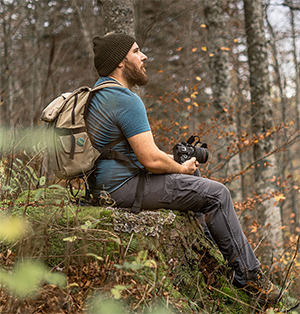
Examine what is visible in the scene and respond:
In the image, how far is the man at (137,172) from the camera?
280 cm

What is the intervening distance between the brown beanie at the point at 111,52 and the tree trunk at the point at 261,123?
14.3 ft

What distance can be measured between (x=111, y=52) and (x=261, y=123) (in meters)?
5.22

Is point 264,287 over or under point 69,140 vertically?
under

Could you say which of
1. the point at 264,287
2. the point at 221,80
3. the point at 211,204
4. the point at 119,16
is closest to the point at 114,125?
the point at 211,204

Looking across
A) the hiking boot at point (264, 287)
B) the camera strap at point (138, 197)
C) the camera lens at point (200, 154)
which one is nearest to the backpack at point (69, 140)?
the camera strap at point (138, 197)

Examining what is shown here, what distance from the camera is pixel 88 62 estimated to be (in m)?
9.05

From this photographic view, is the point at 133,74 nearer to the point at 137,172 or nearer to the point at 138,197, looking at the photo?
the point at 137,172

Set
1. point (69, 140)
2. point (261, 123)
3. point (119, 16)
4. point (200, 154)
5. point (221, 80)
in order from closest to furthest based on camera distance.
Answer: point (69, 140), point (200, 154), point (119, 16), point (221, 80), point (261, 123)

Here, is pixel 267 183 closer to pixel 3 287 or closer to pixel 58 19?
pixel 3 287

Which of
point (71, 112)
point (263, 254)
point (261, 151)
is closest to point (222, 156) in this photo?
point (261, 151)

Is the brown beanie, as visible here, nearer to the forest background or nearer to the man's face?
the man's face

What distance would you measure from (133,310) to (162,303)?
0.19m

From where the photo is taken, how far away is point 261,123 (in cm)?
746

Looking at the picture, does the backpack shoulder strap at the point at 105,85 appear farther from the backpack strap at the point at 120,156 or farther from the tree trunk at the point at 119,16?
the tree trunk at the point at 119,16
